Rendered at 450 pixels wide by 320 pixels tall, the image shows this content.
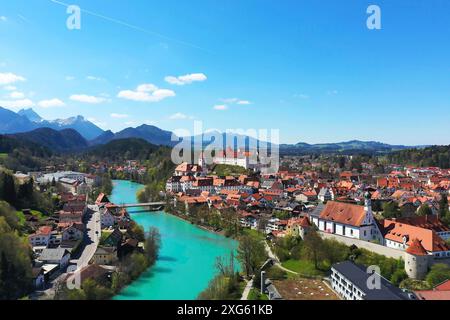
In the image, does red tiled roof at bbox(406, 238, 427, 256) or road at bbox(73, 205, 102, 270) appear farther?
road at bbox(73, 205, 102, 270)

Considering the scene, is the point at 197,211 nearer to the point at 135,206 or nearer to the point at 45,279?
the point at 135,206

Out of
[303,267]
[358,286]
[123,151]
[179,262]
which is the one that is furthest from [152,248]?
[123,151]

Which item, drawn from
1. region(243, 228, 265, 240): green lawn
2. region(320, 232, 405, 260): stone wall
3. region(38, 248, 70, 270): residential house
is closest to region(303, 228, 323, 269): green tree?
region(320, 232, 405, 260): stone wall

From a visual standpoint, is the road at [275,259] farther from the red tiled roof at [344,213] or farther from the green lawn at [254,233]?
the red tiled roof at [344,213]

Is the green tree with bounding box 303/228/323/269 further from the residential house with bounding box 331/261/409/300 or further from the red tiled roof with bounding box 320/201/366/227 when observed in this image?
the residential house with bounding box 331/261/409/300
